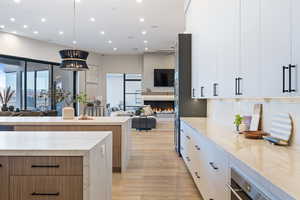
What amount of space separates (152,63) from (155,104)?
2200mm

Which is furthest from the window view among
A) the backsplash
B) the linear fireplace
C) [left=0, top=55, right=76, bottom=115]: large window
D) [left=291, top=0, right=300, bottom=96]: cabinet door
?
[left=291, top=0, right=300, bottom=96]: cabinet door

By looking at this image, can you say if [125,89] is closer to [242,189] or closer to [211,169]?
[211,169]

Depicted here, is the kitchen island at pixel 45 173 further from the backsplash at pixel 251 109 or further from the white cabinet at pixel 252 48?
the backsplash at pixel 251 109

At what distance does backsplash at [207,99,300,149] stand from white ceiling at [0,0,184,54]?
3.31m

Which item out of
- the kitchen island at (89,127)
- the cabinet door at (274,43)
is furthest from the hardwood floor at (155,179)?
the cabinet door at (274,43)

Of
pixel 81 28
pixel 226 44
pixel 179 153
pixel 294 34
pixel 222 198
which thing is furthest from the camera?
pixel 81 28

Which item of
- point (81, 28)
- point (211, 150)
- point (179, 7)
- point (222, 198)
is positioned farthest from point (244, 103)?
point (81, 28)

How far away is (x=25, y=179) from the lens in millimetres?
1866

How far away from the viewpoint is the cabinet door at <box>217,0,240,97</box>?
278 centimetres

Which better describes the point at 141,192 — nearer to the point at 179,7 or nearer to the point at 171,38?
the point at 179,7

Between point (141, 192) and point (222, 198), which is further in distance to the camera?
point (141, 192)

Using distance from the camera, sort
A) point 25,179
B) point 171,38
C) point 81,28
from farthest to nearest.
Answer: point 171,38 < point 81,28 < point 25,179

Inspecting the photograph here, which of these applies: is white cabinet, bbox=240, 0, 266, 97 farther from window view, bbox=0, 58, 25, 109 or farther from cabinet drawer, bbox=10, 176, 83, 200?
window view, bbox=0, 58, 25, 109

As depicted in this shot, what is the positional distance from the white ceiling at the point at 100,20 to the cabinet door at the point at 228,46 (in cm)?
362
